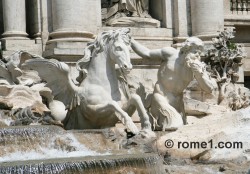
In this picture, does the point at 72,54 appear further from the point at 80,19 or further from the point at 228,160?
the point at 228,160

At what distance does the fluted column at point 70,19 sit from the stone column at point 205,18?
3.36m

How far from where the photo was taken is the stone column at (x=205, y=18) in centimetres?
1847

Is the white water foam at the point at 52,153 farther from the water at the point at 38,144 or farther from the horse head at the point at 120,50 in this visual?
the horse head at the point at 120,50

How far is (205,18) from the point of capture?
18.5 meters

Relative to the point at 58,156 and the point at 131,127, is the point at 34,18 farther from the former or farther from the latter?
the point at 58,156

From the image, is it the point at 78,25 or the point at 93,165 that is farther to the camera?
the point at 78,25

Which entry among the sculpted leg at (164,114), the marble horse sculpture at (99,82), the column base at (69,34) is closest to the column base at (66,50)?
the column base at (69,34)

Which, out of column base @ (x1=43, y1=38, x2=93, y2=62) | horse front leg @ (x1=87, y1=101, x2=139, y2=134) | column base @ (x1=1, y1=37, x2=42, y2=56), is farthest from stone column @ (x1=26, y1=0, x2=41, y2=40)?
horse front leg @ (x1=87, y1=101, x2=139, y2=134)

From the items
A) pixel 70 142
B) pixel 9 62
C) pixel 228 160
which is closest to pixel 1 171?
pixel 70 142

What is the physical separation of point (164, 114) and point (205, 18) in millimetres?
6478

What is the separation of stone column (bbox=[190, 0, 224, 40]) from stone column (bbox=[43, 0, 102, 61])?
3.26 metres

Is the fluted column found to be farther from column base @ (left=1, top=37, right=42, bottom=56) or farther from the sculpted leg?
the sculpted leg

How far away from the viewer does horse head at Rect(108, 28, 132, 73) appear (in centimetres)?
1214

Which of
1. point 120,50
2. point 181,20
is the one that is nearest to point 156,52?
point 120,50
